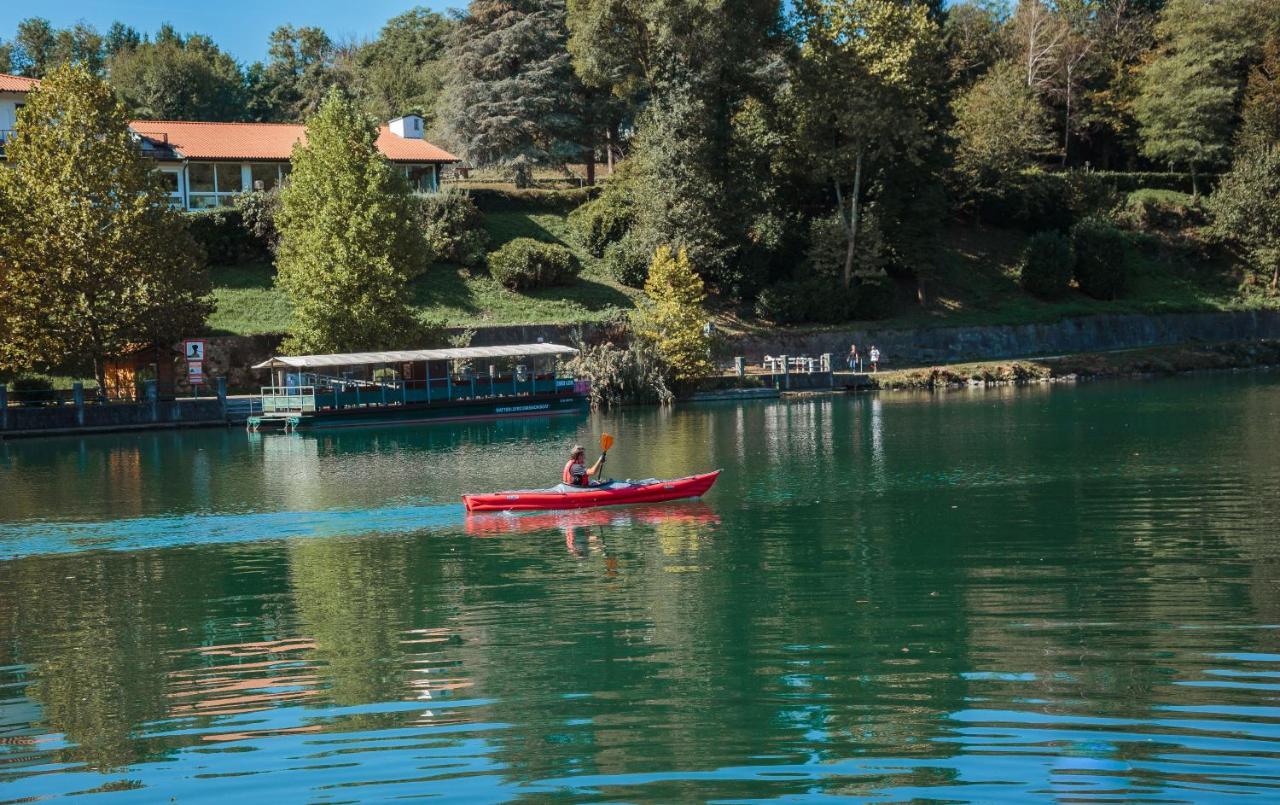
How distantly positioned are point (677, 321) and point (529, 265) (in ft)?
43.6

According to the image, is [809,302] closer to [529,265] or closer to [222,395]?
[529,265]

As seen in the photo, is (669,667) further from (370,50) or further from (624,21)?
(370,50)

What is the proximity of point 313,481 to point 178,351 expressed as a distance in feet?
91.9

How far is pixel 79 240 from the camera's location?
2185 inches

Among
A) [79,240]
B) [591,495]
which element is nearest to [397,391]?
[79,240]

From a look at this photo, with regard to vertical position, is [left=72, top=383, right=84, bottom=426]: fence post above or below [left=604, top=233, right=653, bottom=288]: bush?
below

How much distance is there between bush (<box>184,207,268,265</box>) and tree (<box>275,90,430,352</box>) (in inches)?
488

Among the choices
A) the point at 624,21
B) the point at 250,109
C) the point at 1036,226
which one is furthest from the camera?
the point at 250,109

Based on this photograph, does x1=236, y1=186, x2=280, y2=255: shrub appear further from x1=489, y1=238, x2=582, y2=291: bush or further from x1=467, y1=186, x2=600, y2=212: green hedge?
x1=467, y1=186, x2=600, y2=212: green hedge

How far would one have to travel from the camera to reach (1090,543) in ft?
78.3

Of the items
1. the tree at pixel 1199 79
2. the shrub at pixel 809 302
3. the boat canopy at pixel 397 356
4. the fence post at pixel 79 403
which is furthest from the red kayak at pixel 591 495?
the tree at pixel 1199 79

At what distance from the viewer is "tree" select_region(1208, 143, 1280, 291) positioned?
7738cm

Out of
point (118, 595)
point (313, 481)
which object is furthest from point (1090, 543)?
point (313, 481)

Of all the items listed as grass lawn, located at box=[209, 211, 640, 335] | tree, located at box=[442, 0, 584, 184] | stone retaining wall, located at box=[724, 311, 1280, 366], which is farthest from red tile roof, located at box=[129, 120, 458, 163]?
stone retaining wall, located at box=[724, 311, 1280, 366]
